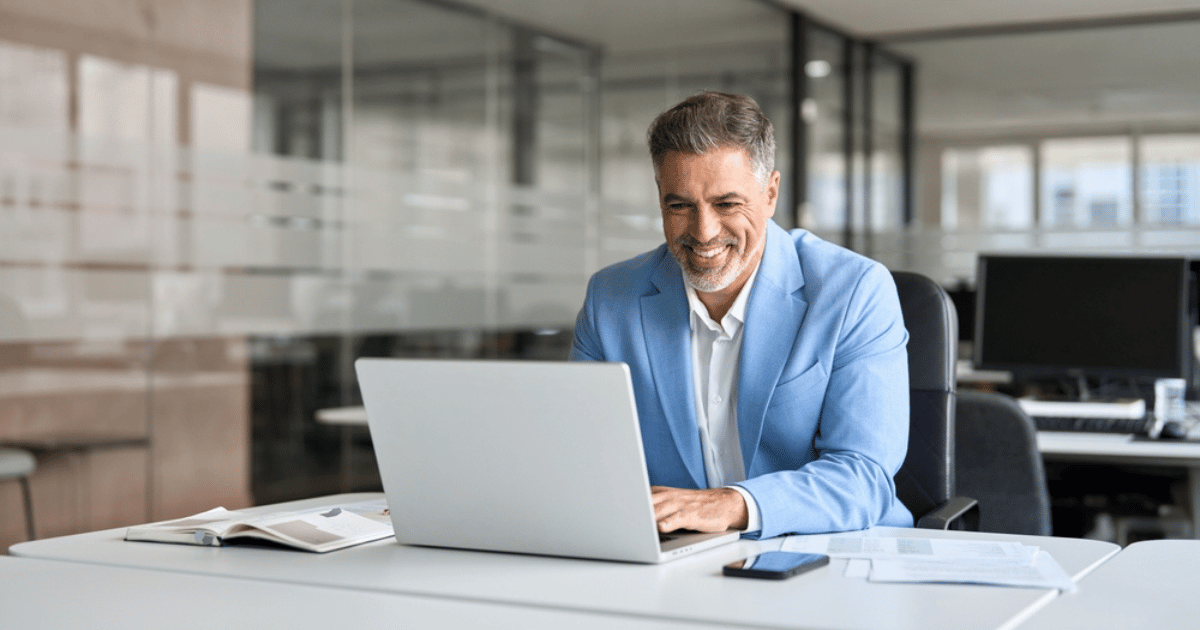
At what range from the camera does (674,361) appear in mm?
2033

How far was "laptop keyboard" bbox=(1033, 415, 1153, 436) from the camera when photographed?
11.3 ft

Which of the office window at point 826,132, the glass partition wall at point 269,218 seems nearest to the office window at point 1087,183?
the office window at point 826,132

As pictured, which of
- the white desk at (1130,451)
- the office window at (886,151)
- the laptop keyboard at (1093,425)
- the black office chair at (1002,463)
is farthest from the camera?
the office window at (886,151)

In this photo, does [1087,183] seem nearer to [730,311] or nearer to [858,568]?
[730,311]

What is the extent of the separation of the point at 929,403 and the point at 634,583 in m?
1.12

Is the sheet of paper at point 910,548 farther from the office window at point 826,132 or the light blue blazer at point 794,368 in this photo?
the office window at point 826,132

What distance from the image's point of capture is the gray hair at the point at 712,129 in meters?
1.93

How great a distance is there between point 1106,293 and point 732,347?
82.6 inches

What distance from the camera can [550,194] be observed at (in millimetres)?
5809

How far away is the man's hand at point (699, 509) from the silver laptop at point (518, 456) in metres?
0.03

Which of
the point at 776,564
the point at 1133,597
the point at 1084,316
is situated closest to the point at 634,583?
the point at 776,564

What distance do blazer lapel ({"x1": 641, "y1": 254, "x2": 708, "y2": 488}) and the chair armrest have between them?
39 centimetres

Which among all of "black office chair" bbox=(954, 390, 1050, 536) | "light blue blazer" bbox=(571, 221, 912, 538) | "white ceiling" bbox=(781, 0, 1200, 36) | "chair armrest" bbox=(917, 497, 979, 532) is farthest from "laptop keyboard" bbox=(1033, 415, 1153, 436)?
"white ceiling" bbox=(781, 0, 1200, 36)

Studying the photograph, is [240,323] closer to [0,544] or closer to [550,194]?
[0,544]
